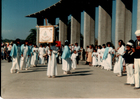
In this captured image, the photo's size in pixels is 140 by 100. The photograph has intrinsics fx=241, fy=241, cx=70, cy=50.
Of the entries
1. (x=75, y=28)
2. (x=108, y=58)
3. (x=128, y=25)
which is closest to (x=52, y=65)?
(x=108, y=58)

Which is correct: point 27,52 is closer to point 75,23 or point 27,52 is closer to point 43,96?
point 43,96

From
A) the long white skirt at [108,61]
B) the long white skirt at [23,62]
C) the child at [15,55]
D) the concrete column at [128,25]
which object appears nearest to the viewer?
the child at [15,55]

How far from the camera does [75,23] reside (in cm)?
3047

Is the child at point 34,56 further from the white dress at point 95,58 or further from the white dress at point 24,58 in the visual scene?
the white dress at point 95,58

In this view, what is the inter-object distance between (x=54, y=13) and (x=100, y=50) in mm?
20463

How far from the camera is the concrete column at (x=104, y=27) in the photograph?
23.3 meters

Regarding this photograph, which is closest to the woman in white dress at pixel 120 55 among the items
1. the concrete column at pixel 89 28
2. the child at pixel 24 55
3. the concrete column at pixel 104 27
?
the child at pixel 24 55

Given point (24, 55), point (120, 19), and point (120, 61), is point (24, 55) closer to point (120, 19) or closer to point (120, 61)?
point (120, 61)

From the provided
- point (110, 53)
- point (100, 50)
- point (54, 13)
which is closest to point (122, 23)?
point (100, 50)

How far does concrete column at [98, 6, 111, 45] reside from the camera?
2327 centimetres

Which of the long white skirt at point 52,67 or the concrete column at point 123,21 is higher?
the concrete column at point 123,21

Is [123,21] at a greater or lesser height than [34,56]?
greater

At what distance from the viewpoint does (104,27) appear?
76.3 ft

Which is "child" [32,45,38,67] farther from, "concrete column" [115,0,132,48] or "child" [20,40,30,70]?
"concrete column" [115,0,132,48]
